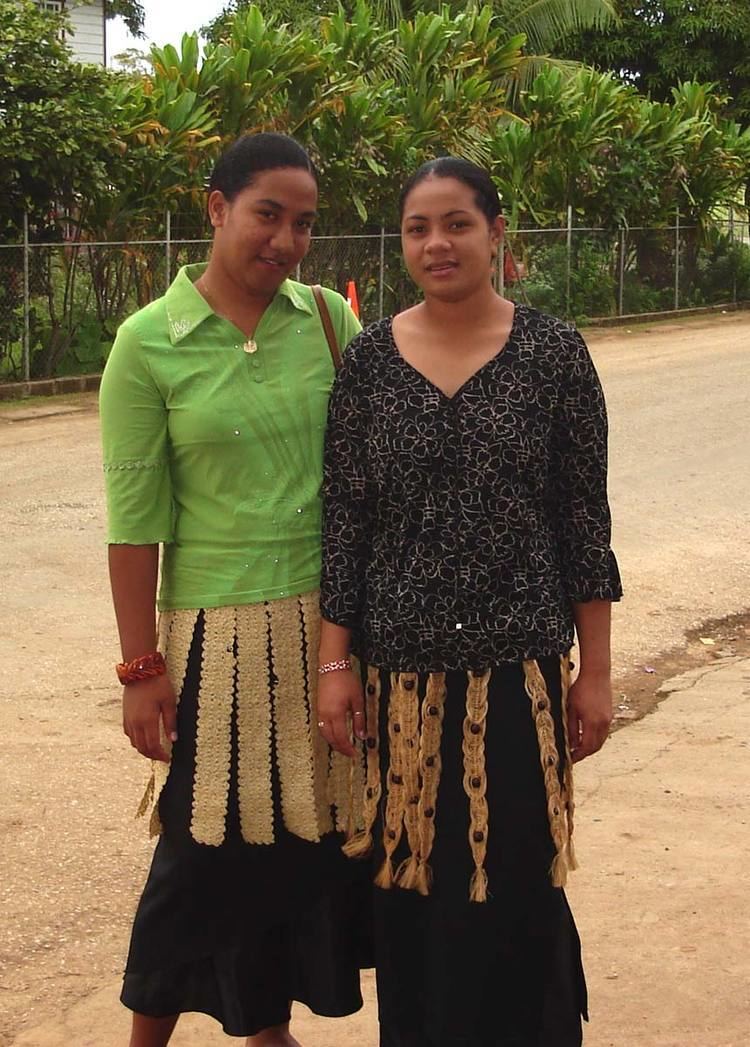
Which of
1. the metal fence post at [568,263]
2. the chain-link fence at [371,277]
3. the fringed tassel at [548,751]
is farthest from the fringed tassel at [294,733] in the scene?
the metal fence post at [568,263]

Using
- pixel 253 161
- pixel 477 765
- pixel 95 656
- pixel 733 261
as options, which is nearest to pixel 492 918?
pixel 477 765

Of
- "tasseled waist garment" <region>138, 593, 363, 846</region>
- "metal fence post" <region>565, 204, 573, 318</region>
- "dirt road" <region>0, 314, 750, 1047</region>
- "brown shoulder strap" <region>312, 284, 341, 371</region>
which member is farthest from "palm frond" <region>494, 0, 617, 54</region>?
"tasseled waist garment" <region>138, 593, 363, 846</region>

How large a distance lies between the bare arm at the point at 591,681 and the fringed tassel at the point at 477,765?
22 centimetres

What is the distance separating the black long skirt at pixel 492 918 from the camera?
9.05 ft

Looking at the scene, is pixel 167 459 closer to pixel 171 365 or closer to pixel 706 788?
pixel 171 365

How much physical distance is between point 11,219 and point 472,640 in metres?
11.6

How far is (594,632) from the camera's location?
2.84 metres

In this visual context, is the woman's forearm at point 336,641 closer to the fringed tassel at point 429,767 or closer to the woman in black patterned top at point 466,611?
the woman in black patterned top at point 466,611

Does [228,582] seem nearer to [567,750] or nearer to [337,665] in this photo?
[337,665]

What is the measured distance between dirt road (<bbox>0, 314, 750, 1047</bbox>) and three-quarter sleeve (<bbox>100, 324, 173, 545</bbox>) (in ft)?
4.19

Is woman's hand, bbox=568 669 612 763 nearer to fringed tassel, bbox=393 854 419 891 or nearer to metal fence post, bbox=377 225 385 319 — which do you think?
fringed tassel, bbox=393 854 419 891

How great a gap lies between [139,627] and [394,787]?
549 mm

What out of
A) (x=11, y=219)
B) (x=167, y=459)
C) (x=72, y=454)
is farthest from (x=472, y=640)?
(x=11, y=219)

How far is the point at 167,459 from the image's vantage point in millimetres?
2869
